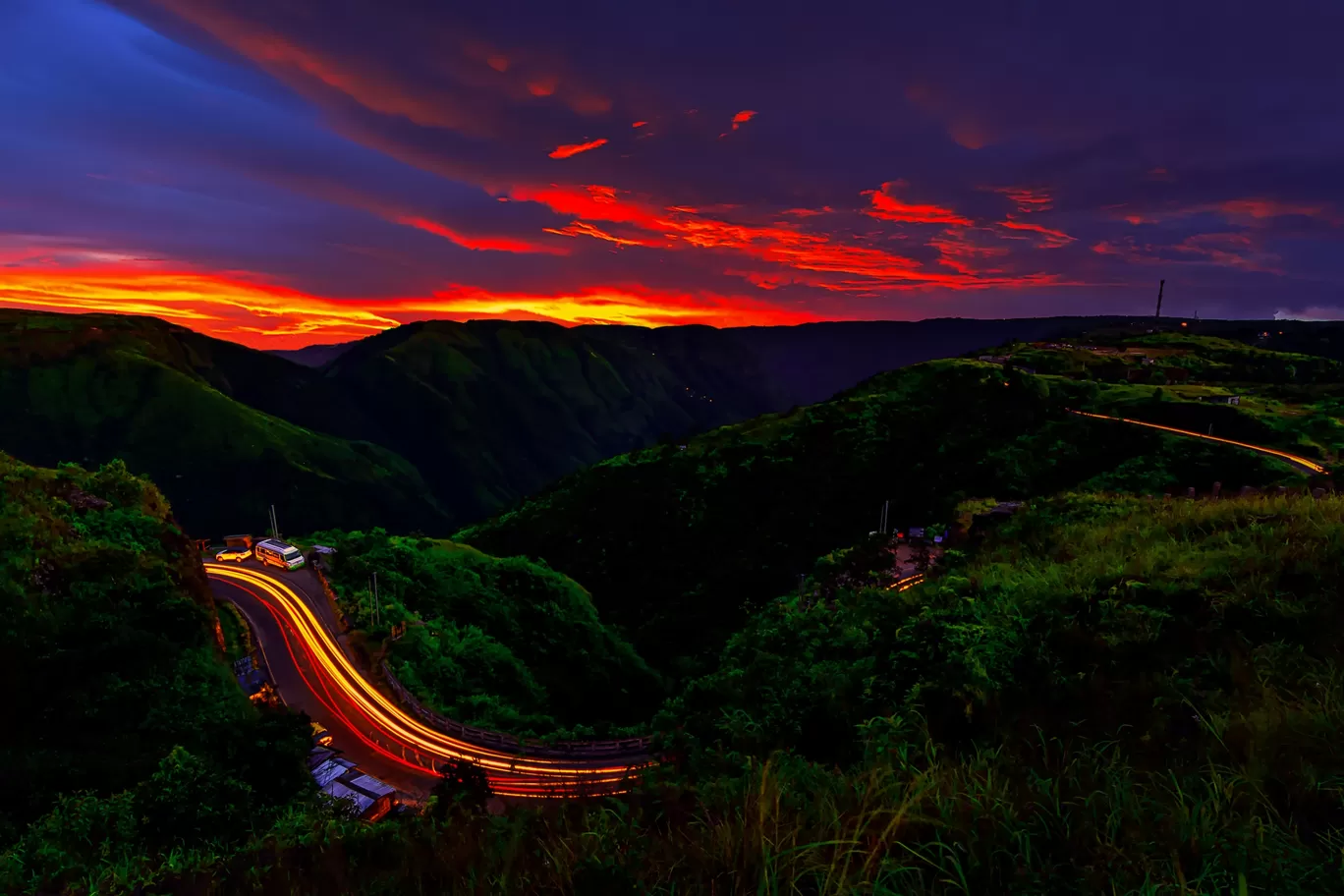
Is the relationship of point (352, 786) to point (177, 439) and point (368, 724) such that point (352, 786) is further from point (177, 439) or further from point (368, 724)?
point (177, 439)

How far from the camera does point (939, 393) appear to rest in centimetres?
7838

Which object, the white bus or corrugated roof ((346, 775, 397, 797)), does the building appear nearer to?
corrugated roof ((346, 775, 397, 797))

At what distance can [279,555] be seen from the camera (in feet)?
136

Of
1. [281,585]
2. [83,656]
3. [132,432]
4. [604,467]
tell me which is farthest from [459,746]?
[132,432]

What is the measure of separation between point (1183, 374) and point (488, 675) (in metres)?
100

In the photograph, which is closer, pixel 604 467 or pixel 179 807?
pixel 179 807

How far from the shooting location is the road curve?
23.8 metres

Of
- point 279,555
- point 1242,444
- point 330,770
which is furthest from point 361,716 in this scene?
point 1242,444

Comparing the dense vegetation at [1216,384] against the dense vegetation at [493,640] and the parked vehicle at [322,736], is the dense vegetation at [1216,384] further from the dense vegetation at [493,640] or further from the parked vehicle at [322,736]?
the parked vehicle at [322,736]

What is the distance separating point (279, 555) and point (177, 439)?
152822 mm

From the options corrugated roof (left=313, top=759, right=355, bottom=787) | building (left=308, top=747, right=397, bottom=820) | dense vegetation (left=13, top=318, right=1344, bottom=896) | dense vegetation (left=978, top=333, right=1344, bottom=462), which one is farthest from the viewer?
dense vegetation (left=978, top=333, right=1344, bottom=462)

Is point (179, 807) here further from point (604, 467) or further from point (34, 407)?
point (34, 407)

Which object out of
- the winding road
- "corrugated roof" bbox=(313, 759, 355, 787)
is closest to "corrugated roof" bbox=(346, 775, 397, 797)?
"corrugated roof" bbox=(313, 759, 355, 787)

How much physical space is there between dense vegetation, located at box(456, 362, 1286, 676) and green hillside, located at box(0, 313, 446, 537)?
97.1 m
